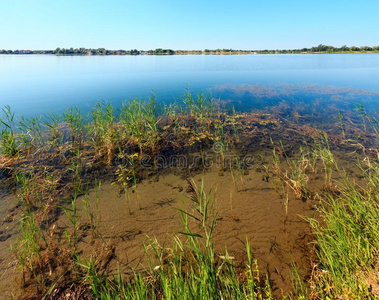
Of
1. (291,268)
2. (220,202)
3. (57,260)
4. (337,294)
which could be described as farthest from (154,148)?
(337,294)

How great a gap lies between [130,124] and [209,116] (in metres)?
4.60

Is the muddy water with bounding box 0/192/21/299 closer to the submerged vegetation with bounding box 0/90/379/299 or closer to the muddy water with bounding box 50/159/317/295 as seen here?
the submerged vegetation with bounding box 0/90/379/299

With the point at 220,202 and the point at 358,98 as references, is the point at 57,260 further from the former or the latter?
the point at 358,98

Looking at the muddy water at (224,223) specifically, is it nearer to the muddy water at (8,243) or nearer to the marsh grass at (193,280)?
the marsh grass at (193,280)

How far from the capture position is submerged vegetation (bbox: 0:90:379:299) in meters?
2.19

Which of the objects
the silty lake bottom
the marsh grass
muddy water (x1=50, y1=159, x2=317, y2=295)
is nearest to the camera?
the marsh grass

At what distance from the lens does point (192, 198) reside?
3.17 meters

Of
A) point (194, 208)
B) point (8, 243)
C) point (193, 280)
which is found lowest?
point (8, 243)

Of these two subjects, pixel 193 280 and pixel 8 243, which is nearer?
pixel 193 280

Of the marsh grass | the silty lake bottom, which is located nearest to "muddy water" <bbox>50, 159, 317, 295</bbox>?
the silty lake bottom

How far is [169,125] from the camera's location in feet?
28.7

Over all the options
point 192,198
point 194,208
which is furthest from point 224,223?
point 192,198

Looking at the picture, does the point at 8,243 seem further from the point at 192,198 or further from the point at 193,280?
the point at 193,280

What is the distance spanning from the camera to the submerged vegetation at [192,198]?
2191 mm
